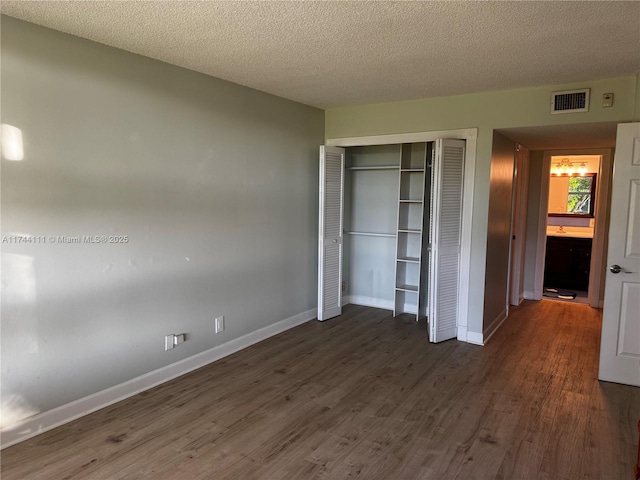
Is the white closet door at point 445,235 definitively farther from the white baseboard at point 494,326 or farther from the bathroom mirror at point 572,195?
the bathroom mirror at point 572,195

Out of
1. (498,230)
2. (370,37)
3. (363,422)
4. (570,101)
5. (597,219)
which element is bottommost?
(363,422)

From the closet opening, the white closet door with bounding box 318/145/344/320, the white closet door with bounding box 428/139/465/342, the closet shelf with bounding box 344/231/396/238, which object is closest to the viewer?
the white closet door with bounding box 428/139/465/342

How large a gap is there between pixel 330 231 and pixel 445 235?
1.33m

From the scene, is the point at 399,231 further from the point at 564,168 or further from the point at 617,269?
the point at 564,168

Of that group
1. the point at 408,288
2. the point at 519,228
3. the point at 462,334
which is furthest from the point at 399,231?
the point at 519,228

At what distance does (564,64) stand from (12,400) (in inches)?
169

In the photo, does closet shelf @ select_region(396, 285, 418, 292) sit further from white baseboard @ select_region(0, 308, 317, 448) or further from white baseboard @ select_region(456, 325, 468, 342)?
white baseboard @ select_region(0, 308, 317, 448)

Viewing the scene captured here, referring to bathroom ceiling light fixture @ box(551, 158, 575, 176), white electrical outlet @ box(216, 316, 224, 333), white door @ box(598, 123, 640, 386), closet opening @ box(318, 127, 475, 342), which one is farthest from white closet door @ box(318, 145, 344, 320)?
bathroom ceiling light fixture @ box(551, 158, 575, 176)

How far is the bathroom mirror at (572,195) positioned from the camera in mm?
7246

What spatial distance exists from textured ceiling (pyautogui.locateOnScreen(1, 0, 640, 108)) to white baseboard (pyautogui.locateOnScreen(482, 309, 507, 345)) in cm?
246

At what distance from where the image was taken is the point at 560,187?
24.6 feet

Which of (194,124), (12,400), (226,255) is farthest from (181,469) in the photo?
(194,124)

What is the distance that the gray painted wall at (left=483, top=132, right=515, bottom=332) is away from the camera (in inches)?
171

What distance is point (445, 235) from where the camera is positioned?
14.1ft
